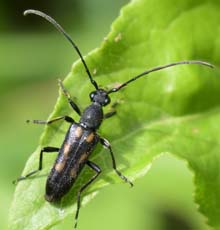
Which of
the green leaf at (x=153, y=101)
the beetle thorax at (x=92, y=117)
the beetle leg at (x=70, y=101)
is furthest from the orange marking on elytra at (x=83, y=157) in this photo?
the beetle leg at (x=70, y=101)

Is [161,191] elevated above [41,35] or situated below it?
below

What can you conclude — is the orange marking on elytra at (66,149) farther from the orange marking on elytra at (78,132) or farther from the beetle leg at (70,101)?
the beetle leg at (70,101)

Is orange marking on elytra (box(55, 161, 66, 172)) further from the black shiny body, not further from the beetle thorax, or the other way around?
the beetle thorax

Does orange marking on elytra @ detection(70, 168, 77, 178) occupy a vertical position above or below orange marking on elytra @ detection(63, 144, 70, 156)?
below

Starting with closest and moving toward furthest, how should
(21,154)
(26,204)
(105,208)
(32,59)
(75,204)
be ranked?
(26,204), (75,204), (105,208), (21,154), (32,59)

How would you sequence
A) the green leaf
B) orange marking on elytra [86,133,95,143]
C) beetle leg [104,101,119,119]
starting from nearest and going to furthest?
the green leaf → beetle leg [104,101,119,119] → orange marking on elytra [86,133,95,143]

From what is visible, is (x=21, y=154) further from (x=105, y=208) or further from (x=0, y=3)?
(x=0, y=3)

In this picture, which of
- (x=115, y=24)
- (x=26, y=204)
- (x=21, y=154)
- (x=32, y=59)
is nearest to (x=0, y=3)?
(x=32, y=59)

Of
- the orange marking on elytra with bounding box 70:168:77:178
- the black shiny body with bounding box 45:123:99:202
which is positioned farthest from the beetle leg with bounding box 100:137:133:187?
the orange marking on elytra with bounding box 70:168:77:178

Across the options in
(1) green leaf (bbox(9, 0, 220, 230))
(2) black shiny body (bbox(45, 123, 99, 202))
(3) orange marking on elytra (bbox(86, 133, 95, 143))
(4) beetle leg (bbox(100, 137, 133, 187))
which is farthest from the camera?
(3) orange marking on elytra (bbox(86, 133, 95, 143))
